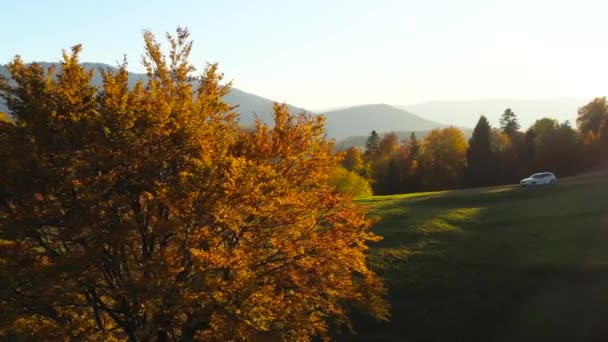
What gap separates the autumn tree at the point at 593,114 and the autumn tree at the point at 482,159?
2756 centimetres

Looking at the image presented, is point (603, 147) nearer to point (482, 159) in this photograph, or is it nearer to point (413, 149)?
point (482, 159)

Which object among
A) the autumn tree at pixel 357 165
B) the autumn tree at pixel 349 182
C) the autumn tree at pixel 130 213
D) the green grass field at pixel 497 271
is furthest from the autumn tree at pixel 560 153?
the autumn tree at pixel 130 213

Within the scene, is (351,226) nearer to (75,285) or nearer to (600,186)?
(75,285)

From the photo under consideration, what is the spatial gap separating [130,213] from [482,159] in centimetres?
9486

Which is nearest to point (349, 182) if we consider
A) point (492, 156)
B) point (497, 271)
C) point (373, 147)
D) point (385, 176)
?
point (385, 176)

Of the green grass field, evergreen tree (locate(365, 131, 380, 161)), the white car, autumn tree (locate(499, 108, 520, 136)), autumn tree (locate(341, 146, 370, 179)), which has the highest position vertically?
autumn tree (locate(499, 108, 520, 136))

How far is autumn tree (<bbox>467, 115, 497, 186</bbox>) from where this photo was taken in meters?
98.8

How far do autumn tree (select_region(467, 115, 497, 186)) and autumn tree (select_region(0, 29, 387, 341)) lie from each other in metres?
90.3

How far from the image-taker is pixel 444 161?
368ft

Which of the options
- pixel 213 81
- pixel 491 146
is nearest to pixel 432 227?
pixel 213 81

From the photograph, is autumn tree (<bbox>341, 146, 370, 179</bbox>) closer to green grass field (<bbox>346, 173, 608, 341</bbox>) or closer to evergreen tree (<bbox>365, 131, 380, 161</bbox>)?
evergreen tree (<bbox>365, 131, 380, 161</bbox>)

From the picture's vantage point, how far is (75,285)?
13.8 meters

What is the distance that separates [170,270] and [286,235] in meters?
5.03

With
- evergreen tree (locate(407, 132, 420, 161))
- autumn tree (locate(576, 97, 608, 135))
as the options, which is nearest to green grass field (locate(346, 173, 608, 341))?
autumn tree (locate(576, 97, 608, 135))
